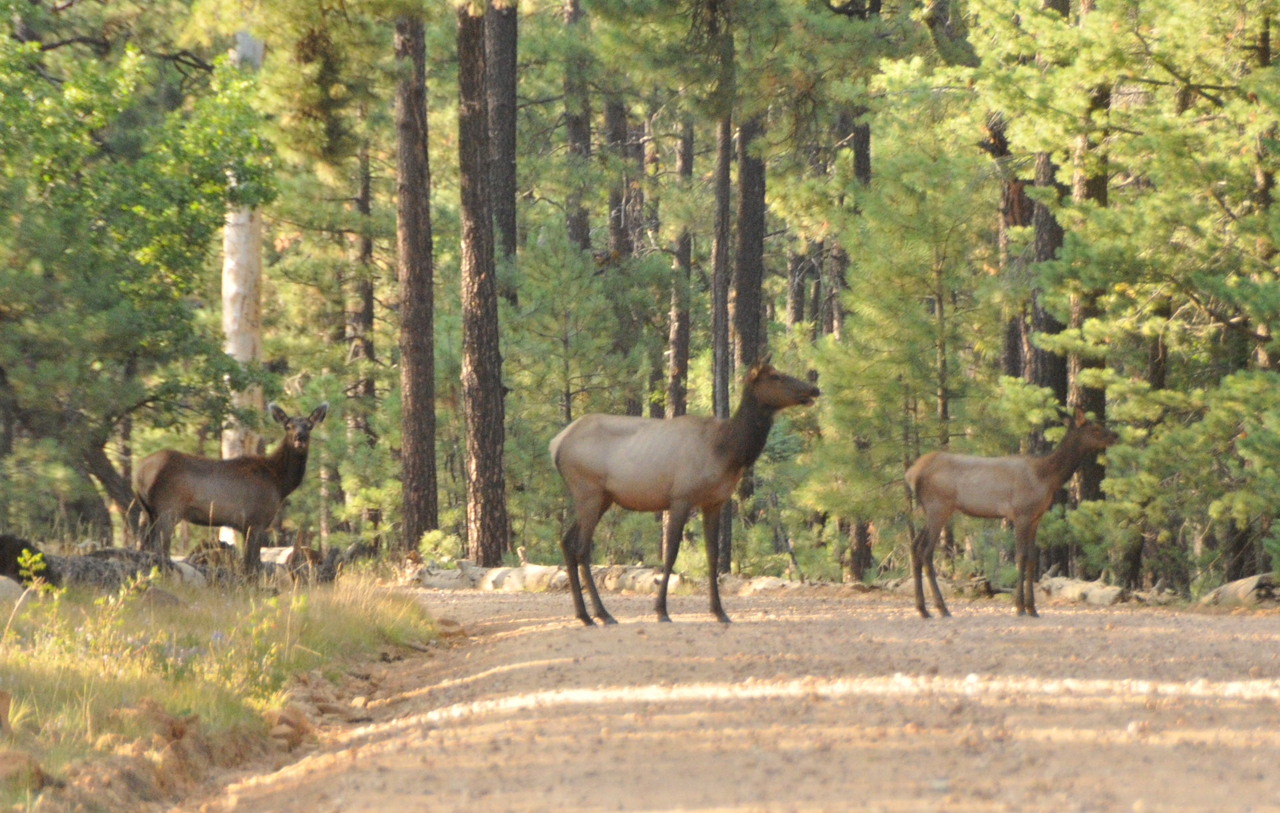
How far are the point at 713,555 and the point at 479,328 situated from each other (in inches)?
349

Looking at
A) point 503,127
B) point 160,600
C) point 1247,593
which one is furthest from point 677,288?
point 160,600

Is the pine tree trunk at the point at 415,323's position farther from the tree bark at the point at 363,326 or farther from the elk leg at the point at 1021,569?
the elk leg at the point at 1021,569

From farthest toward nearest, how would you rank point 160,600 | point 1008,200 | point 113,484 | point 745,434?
point 1008,200 → point 113,484 → point 745,434 → point 160,600

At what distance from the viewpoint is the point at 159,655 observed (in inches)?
337

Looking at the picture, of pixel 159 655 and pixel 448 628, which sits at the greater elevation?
pixel 159 655

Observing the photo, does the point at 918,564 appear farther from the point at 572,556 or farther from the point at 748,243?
the point at 748,243

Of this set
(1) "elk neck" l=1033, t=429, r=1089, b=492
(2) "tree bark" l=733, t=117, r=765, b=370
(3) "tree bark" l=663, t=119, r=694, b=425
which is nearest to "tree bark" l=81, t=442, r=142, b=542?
(1) "elk neck" l=1033, t=429, r=1089, b=492

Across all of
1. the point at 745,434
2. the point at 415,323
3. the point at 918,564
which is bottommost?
the point at 918,564

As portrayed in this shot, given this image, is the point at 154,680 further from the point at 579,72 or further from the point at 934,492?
the point at 579,72

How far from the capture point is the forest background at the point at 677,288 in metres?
14.7

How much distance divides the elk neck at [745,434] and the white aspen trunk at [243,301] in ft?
29.8

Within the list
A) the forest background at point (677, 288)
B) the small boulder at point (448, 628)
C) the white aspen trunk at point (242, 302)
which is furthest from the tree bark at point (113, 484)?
the small boulder at point (448, 628)

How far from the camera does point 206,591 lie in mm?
12023

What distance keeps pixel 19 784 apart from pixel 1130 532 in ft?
44.8
